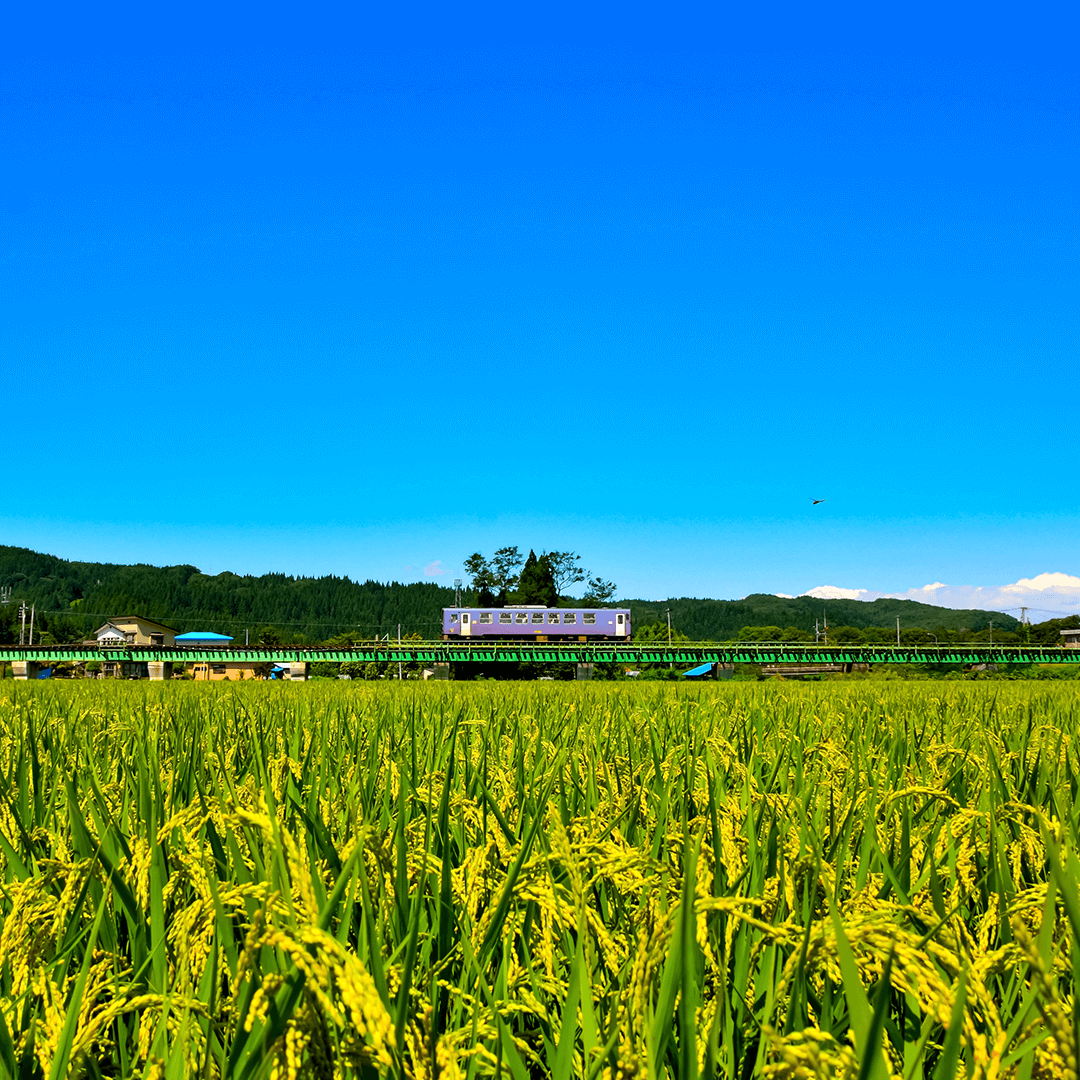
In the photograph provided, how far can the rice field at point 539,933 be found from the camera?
2.70ft

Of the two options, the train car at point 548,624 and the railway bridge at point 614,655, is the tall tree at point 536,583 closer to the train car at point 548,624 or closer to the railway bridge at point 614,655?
the train car at point 548,624

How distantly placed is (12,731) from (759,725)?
4.53 meters

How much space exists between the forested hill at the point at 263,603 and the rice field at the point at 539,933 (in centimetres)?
15254

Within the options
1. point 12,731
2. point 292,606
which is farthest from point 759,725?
point 292,606

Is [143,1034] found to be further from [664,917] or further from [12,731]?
[12,731]

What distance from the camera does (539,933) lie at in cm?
151

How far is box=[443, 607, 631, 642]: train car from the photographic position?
53781mm

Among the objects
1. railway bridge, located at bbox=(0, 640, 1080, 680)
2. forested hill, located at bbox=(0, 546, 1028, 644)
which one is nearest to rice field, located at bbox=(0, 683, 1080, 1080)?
railway bridge, located at bbox=(0, 640, 1080, 680)

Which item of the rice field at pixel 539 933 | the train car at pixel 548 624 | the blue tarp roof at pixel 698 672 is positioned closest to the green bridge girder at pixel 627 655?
the blue tarp roof at pixel 698 672

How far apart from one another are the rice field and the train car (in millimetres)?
51186

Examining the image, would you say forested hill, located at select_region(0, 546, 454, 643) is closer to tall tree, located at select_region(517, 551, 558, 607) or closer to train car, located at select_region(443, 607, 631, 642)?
tall tree, located at select_region(517, 551, 558, 607)

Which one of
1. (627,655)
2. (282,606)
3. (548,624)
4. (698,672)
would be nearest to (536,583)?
(698,672)

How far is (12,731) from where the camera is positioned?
448 centimetres

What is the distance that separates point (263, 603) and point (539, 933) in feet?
603
